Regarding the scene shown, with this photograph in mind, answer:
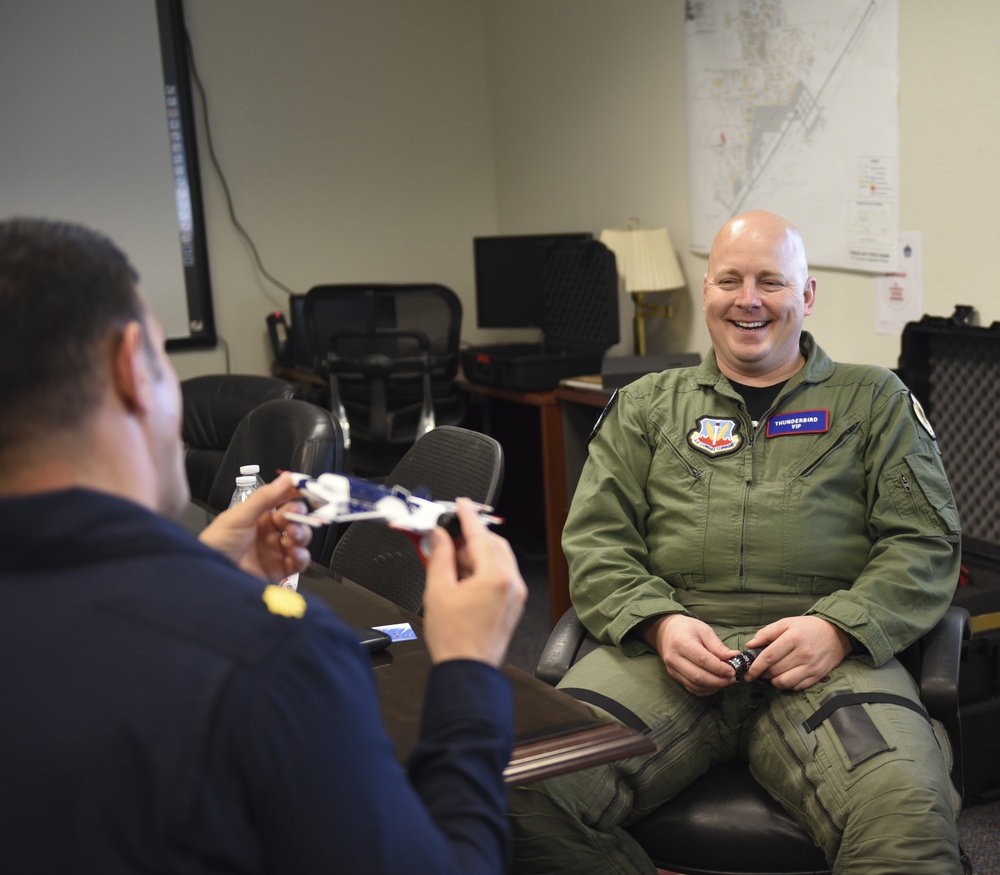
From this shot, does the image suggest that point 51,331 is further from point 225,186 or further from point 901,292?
point 225,186

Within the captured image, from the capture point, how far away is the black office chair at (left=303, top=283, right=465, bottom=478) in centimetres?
397

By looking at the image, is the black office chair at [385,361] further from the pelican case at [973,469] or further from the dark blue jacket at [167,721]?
the dark blue jacket at [167,721]

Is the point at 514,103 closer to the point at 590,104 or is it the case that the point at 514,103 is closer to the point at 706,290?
the point at 590,104

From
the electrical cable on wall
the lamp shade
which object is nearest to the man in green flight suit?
the lamp shade

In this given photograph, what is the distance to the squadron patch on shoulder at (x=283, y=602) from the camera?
30.2 inches

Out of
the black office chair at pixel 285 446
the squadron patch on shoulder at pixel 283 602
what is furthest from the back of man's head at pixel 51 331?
the black office chair at pixel 285 446

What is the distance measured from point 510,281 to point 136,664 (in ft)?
12.8

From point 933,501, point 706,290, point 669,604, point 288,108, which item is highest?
point 288,108

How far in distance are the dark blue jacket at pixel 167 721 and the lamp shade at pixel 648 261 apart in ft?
10.4

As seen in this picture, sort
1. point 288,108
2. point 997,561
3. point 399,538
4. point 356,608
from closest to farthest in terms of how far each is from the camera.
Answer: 1. point 356,608
2. point 399,538
3. point 997,561
4. point 288,108

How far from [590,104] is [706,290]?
2.47m

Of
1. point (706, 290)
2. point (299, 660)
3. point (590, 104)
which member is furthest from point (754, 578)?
point (590, 104)

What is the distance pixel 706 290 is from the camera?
2.14 meters

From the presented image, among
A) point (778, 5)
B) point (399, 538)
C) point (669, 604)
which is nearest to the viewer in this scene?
point (669, 604)
